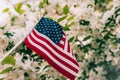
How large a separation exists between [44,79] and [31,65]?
134 millimetres

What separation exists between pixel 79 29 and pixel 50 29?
17.1 inches

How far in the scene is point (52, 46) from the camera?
201 cm

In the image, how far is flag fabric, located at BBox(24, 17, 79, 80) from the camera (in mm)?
1973

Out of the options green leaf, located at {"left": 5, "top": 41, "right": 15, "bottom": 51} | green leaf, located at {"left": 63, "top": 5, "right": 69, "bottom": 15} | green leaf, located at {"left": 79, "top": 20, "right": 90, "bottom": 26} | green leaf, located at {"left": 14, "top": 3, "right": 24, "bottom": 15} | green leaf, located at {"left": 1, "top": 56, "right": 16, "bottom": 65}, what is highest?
green leaf, located at {"left": 14, "top": 3, "right": 24, "bottom": 15}

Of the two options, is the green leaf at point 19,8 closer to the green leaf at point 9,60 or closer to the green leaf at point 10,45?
the green leaf at point 10,45

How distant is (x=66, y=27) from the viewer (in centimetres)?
238

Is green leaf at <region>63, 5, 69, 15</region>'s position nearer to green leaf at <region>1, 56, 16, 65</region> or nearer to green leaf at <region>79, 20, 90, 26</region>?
green leaf at <region>79, 20, 90, 26</region>

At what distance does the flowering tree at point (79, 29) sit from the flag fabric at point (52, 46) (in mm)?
323

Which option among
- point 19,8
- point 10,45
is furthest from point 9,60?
point 19,8

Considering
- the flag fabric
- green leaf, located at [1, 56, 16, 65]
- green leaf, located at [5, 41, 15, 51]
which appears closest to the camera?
the flag fabric

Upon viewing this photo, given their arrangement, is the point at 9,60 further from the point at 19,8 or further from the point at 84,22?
the point at 84,22

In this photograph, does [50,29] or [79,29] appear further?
[79,29]

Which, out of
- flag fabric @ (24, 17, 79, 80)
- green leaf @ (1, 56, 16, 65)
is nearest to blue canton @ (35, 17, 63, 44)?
flag fabric @ (24, 17, 79, 80)

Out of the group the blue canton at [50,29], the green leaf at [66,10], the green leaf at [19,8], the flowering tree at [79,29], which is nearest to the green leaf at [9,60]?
the flowering tree at [79,29]
